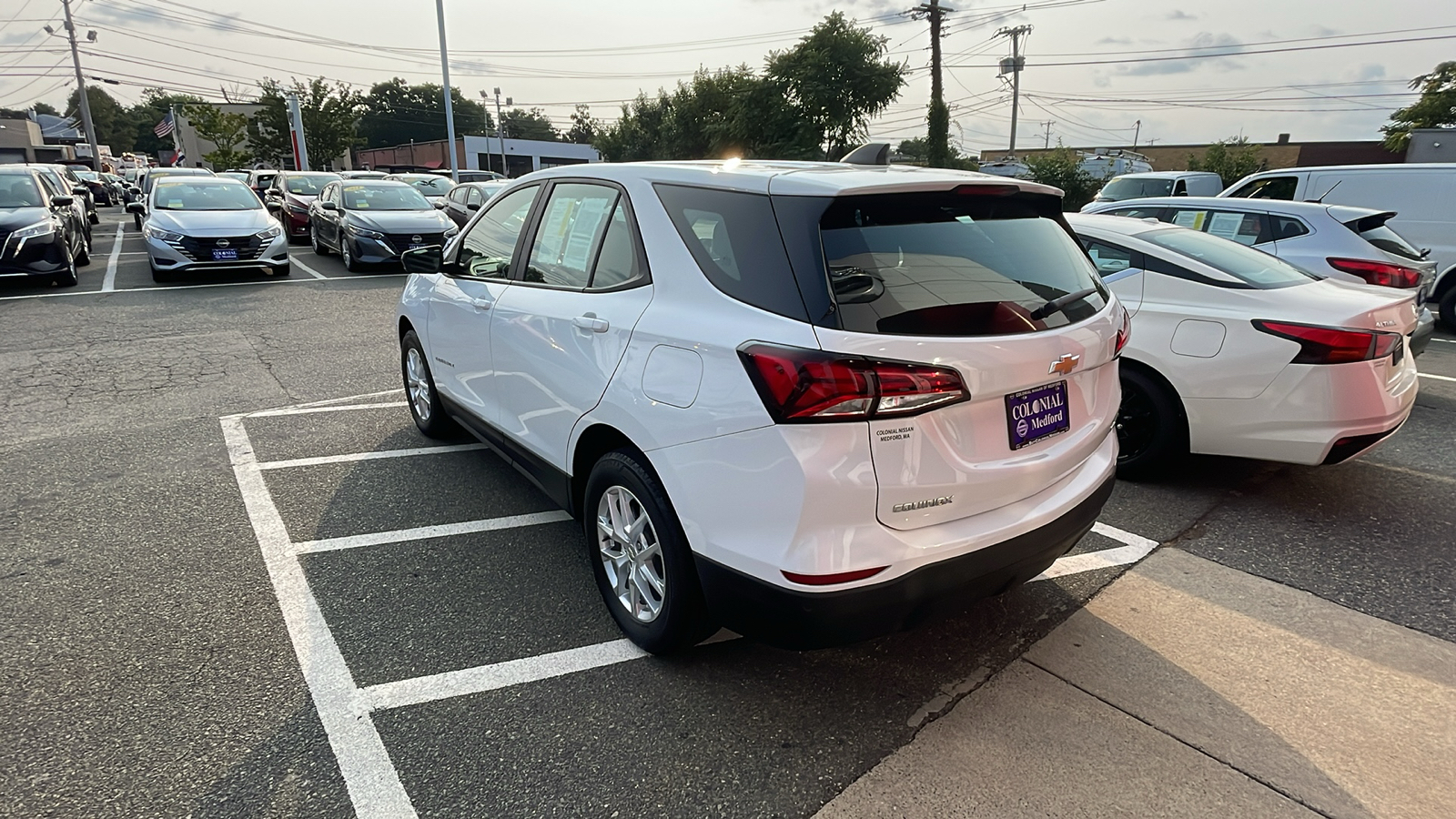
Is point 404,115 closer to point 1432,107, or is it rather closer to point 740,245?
point 1432,107

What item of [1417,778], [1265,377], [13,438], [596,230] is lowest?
[1417,778]

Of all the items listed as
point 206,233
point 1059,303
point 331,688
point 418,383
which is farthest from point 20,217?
point 1059,303

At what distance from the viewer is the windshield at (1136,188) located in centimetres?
1602

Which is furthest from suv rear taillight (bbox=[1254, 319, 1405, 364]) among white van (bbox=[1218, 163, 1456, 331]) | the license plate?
white van (bbox=[1218, 163, 1456, 331])

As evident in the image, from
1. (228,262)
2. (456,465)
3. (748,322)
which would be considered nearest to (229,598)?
(456,465)

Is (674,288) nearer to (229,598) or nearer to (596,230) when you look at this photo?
(596,230)

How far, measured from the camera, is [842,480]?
6.98 feet

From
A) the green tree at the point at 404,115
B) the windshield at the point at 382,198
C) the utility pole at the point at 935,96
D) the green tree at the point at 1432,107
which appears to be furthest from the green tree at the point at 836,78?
the green tree at the point at 404,115

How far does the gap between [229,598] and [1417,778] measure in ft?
13.6

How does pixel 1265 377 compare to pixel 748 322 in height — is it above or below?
below

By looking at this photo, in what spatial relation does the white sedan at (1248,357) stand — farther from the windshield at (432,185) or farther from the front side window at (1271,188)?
the windshield at (432,185)

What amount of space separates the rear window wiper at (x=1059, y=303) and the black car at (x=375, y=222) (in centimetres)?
1189

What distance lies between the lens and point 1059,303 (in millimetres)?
2656

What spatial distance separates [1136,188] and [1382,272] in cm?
1089
